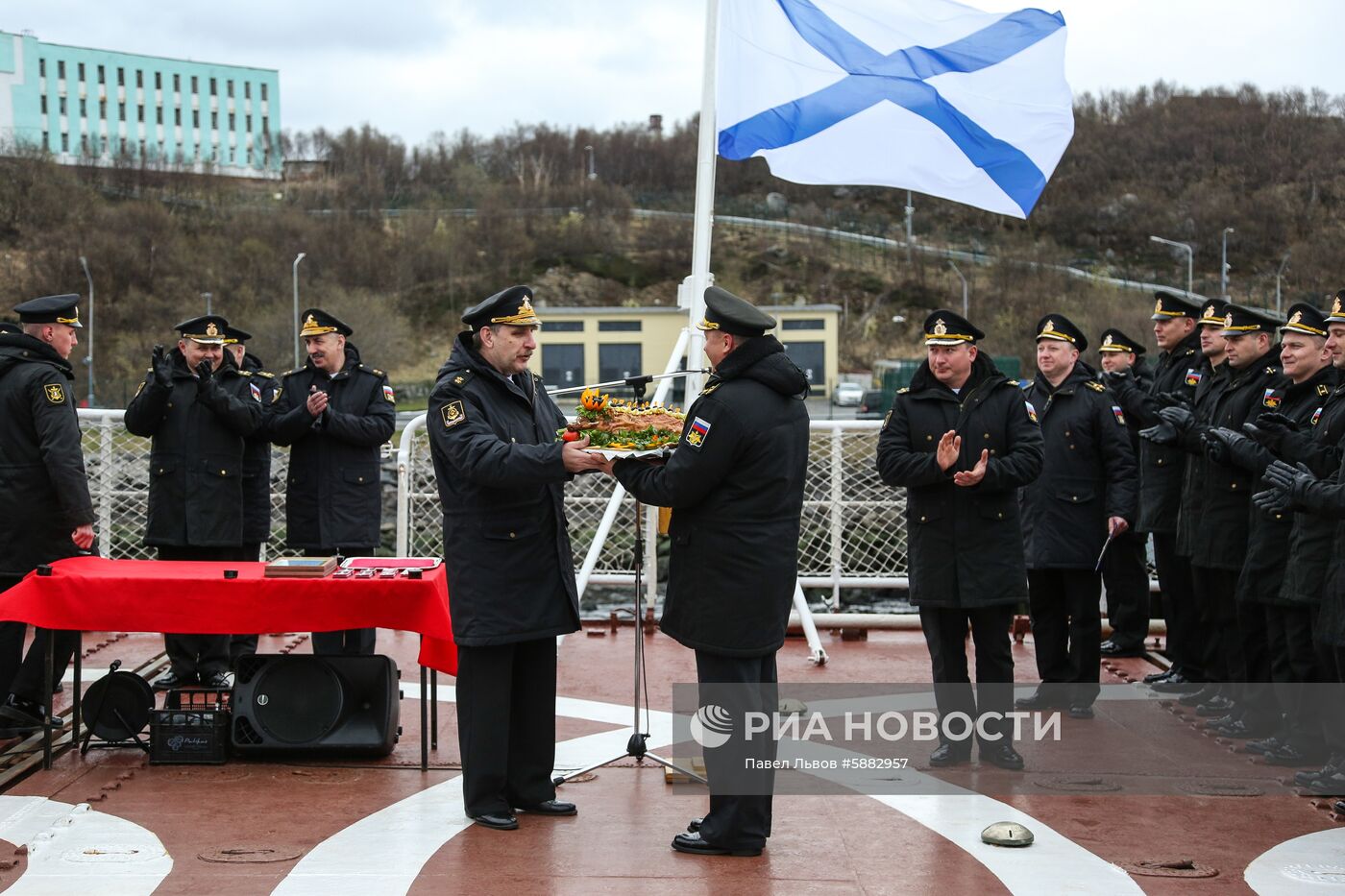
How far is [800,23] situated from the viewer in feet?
24.0

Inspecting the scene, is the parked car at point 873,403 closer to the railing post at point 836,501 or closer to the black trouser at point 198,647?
→ the railing post at point 836,501

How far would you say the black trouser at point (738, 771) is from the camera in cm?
470

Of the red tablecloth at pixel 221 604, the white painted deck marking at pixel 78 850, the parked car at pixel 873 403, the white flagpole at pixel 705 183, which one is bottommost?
the parked car at pixel 873 403

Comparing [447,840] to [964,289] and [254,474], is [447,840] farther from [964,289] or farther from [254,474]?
[964,289]

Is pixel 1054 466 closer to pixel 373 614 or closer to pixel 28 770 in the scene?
pixel 373 614

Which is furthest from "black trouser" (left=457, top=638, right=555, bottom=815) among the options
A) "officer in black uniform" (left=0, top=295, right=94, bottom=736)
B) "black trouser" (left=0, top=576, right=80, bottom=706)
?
"officer in black uniform" (left=0, top=295, right=94, bottom=736)

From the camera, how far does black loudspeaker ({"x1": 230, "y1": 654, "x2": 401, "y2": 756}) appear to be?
5.86 m

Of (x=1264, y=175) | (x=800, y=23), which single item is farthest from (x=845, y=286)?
(x=800, y=23)

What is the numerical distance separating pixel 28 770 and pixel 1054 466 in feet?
16.8

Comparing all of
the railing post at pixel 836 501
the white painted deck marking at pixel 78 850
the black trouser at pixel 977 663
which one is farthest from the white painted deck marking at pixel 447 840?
the railing post at pixel 836 501

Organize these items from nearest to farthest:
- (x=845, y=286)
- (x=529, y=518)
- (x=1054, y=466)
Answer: (x=529, y=518), (x=1054, y=466), (x=845, y=286)

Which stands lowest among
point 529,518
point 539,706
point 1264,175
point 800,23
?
point 539,706

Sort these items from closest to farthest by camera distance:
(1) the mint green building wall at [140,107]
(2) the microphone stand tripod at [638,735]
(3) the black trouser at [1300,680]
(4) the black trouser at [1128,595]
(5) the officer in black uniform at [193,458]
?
(2) the microphone stand tripod at [638,735] < (3) the black trouser at [1300,680] < (5) the officer in black uniform at [193,458] < (4) the black trouser at [1128,595] < (1) the mint green building wall at [140,107]

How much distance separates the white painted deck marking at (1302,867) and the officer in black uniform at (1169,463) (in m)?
2.57
